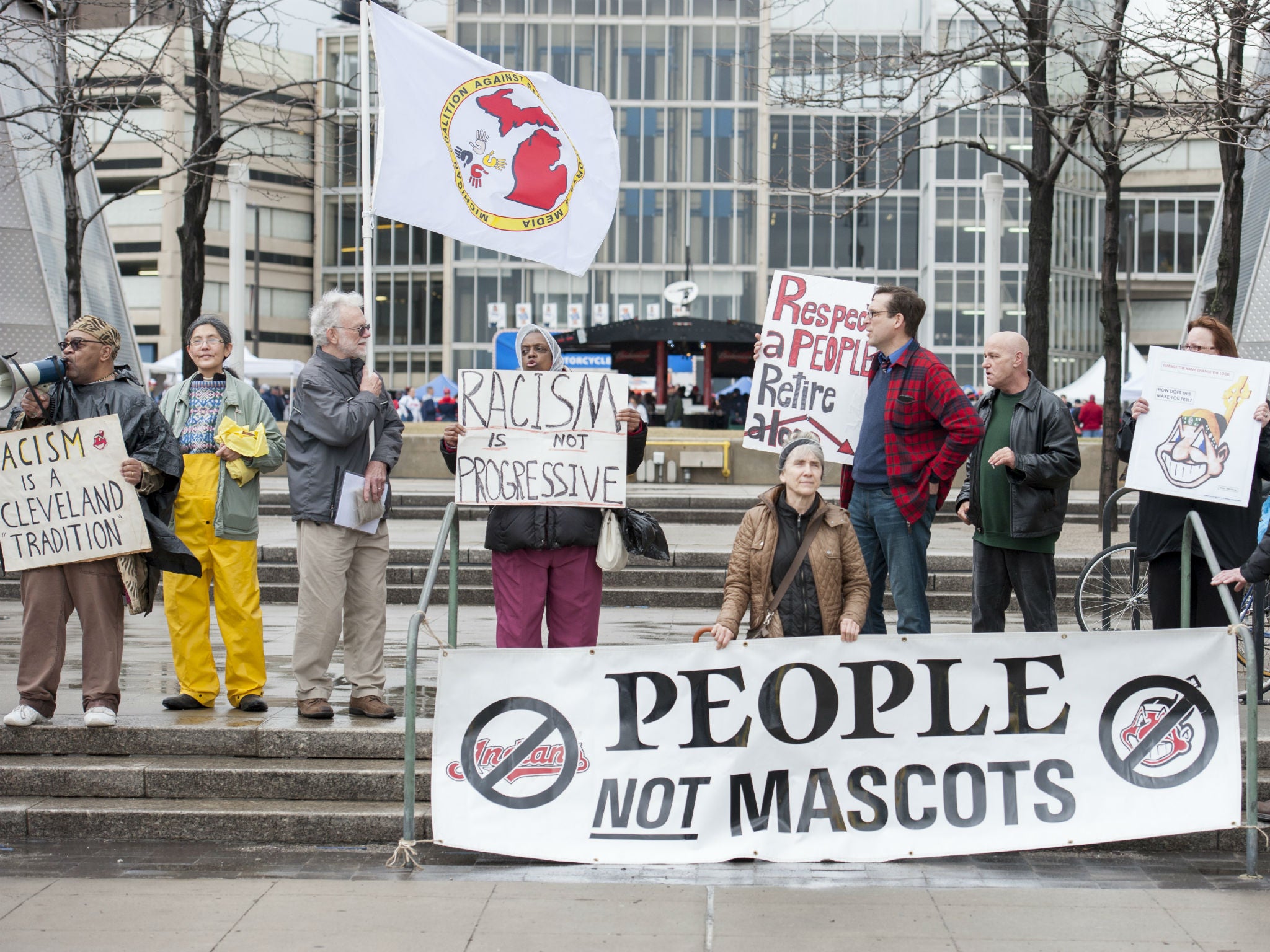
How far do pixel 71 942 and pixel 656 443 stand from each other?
Result: 16929mm

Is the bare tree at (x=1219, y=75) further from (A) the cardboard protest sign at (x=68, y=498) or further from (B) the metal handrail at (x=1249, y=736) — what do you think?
(A) the cardboard protest sign at (x=68, y=498)

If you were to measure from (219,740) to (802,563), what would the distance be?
2858 mm

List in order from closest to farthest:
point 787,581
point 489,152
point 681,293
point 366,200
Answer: point 787,581 → point 366,200 → point 489,152 → point 681,293

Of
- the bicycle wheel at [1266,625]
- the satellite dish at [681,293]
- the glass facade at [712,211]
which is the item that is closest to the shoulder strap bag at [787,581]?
the bicycle wheel at [1266,625]

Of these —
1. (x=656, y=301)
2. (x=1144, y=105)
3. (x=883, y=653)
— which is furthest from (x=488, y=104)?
(x=656, y=301)

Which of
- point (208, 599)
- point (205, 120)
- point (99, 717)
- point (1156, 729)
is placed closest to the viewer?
point (1156, 729)

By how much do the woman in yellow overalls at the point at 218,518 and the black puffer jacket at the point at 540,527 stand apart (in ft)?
3.53

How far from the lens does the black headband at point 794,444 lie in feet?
20.0

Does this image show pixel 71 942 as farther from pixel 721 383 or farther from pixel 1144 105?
pixel 721 383

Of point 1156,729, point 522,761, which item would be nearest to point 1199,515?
point 1156,729

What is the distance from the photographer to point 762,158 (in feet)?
211

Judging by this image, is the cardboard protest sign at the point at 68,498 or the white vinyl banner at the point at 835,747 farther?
the cardboard protest sign at the point at 68,498

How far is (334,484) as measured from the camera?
21.9ft

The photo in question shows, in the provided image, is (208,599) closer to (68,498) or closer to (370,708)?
(68,498)
